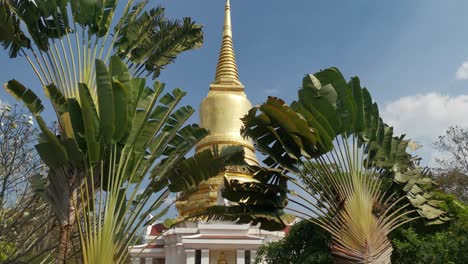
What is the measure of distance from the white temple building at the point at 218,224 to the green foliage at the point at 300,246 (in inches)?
196

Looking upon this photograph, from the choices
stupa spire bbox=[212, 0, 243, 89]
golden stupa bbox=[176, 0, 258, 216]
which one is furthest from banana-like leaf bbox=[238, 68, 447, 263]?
stupa spire bbox=[212, 0, 243, 89]

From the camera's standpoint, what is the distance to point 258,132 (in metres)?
9.54

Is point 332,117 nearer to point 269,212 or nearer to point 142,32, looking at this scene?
point 269,212

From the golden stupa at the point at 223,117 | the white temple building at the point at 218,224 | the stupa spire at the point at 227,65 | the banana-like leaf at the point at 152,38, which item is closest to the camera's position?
the banana-like leaf at the point at 152,38

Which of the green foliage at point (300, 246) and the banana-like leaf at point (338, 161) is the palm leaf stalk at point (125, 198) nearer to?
the banana-like leaf at point (338, 161)

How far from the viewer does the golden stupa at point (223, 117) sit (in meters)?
26.4

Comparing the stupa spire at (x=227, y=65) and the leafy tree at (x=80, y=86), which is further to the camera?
the stupa spire at (x=227, y=65)

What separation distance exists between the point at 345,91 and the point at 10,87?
5889 millimetres

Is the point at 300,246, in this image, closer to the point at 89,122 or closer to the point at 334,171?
the point at 334,171

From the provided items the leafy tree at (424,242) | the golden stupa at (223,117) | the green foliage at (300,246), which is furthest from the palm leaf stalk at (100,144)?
the golden stupa at (223,117)

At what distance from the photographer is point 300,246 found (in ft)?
44.2

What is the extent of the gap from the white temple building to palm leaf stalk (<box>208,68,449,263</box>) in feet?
28.5

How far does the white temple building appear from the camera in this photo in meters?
22.9

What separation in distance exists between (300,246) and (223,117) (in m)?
16.4
